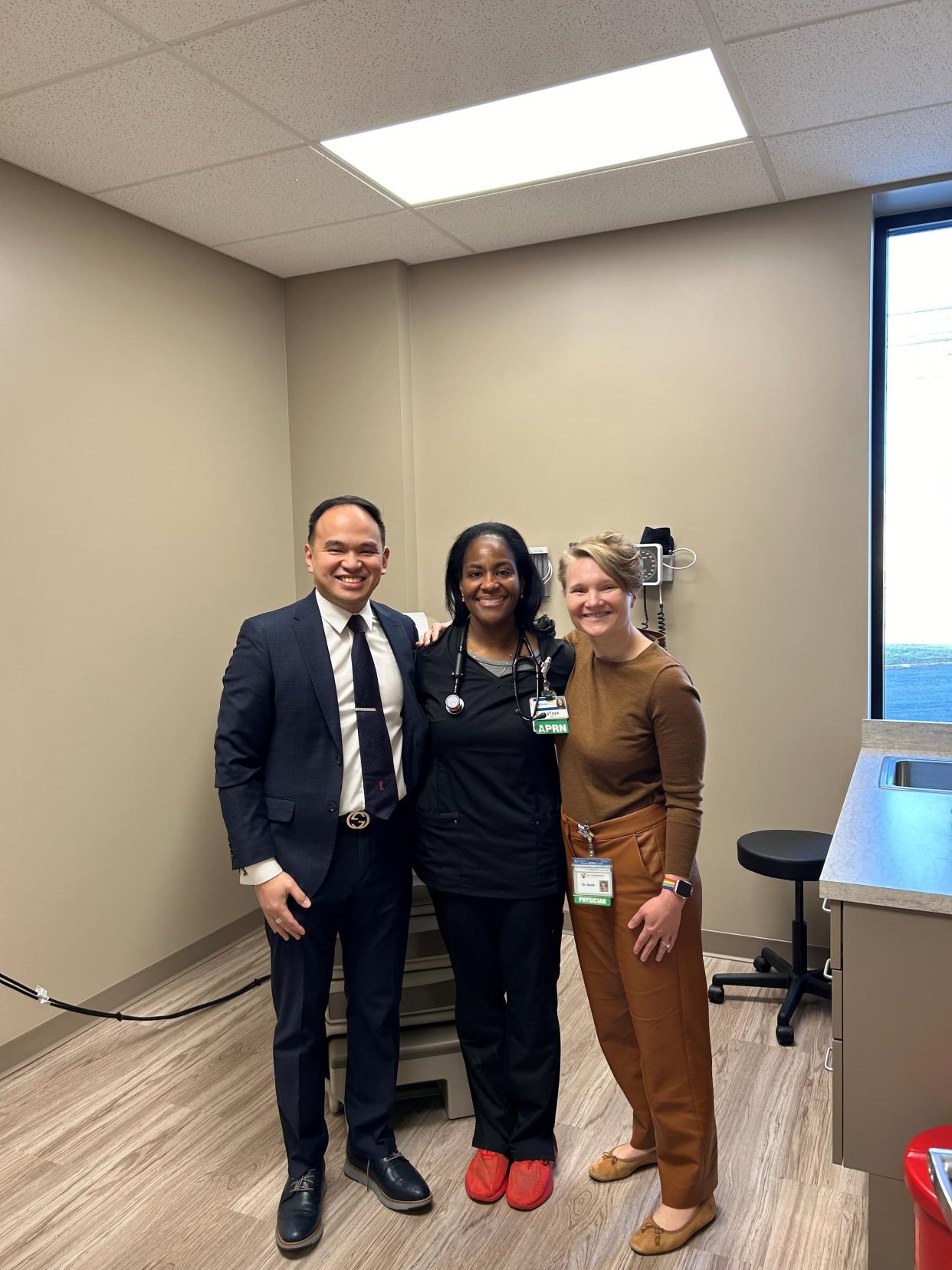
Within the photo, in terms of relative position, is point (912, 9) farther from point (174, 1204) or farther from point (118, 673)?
point (174, 1204)

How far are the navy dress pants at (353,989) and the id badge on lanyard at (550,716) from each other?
394 mm

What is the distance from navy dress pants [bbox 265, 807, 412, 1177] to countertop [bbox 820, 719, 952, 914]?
0.90 m

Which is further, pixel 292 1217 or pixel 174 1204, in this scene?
pixel 174 1204

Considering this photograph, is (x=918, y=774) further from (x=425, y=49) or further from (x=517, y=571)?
(x=425, y=49)

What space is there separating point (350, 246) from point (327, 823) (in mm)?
2288

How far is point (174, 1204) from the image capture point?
2.04 metres

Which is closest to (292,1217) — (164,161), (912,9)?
(164,161)

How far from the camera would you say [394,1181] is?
200 centimetres

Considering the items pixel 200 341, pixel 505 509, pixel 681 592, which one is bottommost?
pixel 681 592

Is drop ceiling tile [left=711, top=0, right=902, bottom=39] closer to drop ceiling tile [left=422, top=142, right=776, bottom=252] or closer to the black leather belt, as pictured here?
drop ceiling tile [left=422, top=142, right=776, bottom=252]

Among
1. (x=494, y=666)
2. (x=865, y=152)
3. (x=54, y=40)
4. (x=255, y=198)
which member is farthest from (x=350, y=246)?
(x=494, y=666)

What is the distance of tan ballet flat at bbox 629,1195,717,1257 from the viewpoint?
1.83 meters

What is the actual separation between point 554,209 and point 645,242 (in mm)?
400

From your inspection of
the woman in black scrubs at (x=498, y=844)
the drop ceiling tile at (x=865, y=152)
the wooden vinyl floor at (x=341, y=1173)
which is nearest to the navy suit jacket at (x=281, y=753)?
the woman in black scrubs at (x=498, y=844)
